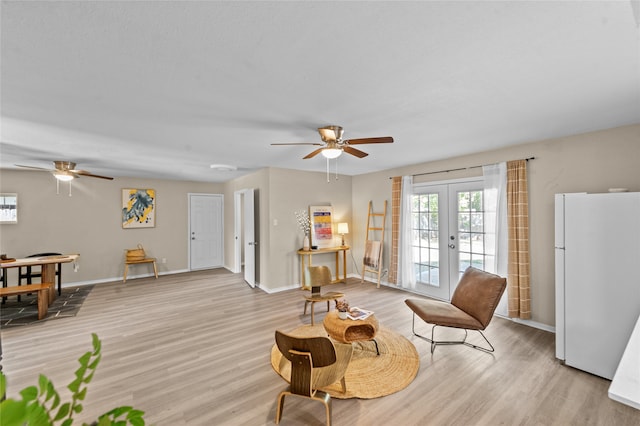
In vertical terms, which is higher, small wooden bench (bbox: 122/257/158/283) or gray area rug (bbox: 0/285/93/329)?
small wooden bench (bbox: 122/257/158/283)

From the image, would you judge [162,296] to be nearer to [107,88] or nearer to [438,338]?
[107,88]

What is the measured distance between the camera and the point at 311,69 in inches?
71.5

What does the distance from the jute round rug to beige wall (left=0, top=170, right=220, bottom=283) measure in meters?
5.00

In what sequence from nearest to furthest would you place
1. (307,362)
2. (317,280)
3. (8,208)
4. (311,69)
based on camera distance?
(311,69) → (307,362) → (317,280) → (8,208)

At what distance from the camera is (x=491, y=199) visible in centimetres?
391

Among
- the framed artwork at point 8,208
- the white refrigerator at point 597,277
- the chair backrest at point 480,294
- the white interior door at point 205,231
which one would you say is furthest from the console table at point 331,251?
the framed artwork at point 8,208

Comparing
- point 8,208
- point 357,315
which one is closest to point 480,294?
point 357,315

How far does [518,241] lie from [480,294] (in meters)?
1.12

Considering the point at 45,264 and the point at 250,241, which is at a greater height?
the point at 250,241

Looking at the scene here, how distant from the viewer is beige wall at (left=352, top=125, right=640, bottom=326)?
2920 mm

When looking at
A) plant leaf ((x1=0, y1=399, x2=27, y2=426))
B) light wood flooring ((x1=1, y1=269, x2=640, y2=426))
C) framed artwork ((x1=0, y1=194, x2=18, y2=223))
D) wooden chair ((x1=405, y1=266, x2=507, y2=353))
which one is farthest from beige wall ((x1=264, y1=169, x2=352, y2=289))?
framed artwork ((x1=0, y1=194, x2=18, y2=223))

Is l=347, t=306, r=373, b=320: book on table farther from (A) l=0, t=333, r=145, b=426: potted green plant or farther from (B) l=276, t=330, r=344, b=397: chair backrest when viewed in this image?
(A) l=0, t=333, r=145, b=426: potted green plant

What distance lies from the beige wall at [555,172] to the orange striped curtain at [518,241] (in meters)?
0.08

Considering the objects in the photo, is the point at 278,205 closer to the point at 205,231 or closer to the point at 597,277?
the point at 205,231
